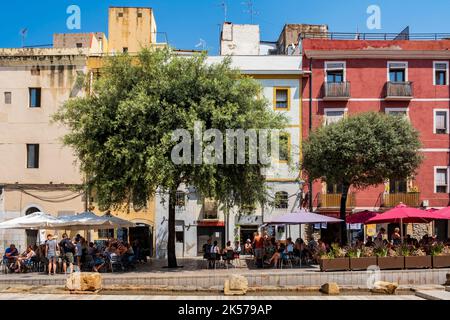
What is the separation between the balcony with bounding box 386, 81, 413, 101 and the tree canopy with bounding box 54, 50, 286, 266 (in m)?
14.3

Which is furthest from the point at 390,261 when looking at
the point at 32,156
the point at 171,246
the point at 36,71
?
the point at 36,71

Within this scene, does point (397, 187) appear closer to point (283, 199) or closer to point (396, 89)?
point (396, 89)

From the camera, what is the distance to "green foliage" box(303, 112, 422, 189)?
2970 centimetres

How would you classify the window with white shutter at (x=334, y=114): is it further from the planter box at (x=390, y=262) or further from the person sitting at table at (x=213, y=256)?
the planter box at (x=390, y=262)

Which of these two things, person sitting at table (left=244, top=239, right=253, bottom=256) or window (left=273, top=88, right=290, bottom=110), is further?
window (left=273, top=88, right=290, bottom=110)

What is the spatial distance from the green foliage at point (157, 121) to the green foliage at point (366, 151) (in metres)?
5.33

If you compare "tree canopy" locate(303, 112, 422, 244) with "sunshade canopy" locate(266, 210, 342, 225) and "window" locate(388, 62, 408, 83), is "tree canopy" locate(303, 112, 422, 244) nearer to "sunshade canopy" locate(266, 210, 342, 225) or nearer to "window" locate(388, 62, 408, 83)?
"sunshade canopy" locate(266, 210, 342, 225)

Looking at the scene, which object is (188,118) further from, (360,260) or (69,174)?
(69,174)

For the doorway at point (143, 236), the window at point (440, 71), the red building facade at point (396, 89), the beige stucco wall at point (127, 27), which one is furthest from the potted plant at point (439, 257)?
the beige stucco wall at point (127, 27)

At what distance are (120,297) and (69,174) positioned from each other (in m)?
19.8

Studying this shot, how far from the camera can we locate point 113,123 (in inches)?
954

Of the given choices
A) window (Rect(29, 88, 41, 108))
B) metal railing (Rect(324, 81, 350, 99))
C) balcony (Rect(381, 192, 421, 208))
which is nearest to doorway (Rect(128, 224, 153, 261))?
window (Rect(29, 88, 41, 108))

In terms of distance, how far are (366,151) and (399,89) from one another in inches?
388

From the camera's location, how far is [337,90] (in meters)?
37.7
